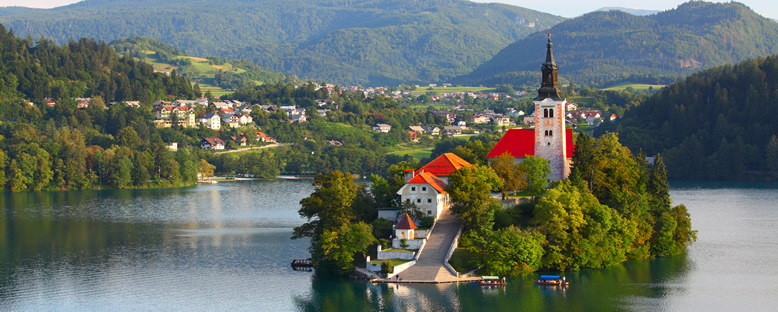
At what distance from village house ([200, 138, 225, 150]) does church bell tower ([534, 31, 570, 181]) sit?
78.6 meters

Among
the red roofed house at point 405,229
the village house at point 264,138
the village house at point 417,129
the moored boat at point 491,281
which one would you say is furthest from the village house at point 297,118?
the moored boat at point 491,281

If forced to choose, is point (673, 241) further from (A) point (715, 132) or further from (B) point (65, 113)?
(B) point (65, 113)

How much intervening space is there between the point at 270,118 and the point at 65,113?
33.2 m

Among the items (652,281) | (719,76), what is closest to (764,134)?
(719,76)

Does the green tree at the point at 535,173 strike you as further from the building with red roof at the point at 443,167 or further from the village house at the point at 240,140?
the village house at the point at 240,140

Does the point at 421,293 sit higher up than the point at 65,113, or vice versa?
the point at 65,113

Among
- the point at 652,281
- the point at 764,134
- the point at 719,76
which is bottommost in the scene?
the point at 652,281

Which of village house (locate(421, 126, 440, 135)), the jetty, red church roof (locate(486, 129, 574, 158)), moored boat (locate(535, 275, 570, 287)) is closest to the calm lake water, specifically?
moored boat (locate(535, 275, 570, 287))

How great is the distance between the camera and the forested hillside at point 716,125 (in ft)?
338

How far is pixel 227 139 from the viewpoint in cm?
12975

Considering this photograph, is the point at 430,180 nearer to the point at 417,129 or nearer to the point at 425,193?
the point at 425,193

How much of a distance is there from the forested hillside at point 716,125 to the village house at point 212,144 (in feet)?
182

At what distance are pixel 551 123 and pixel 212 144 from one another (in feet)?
260

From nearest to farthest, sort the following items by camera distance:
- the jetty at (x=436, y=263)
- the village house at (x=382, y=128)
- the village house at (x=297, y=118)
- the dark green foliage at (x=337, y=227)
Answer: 1. the jetty at (x=436, y=263)
2. the dark green foliage at (x=337, y=227)
3. the village house at (x=297, y=118)
4. the village house at (x=382, y=128)
